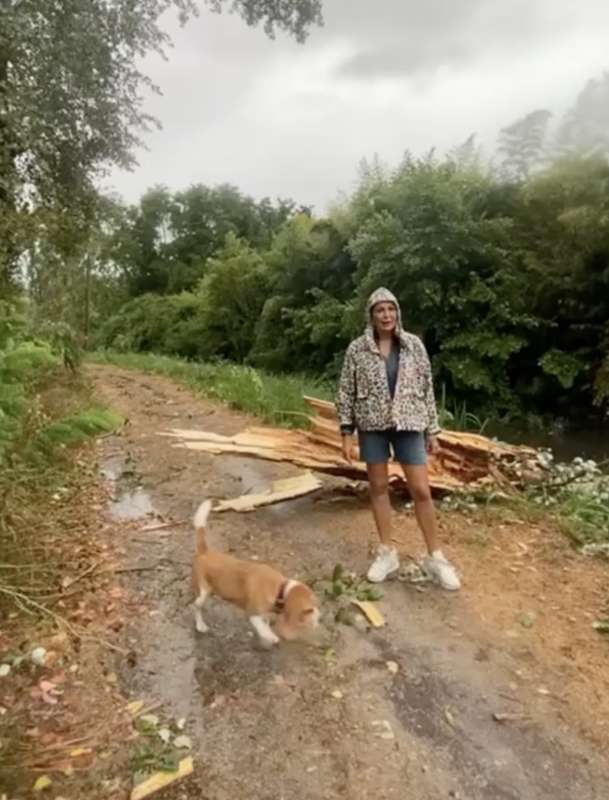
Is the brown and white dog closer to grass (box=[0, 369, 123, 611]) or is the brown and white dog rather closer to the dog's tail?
the dog's tail

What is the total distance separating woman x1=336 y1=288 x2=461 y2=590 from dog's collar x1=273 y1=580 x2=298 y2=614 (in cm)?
107

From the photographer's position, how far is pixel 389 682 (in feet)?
10.5

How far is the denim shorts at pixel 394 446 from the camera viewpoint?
4.17m

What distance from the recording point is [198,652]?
3.45 meters

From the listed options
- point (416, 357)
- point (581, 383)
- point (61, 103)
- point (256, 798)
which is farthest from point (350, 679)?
point (581, 383)

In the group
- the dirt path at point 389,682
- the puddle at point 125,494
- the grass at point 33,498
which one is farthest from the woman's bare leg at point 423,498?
the puddle at point 125,494

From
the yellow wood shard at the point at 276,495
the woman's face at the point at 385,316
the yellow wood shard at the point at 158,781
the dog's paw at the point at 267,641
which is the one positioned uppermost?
the woman's face at the point at 385,316

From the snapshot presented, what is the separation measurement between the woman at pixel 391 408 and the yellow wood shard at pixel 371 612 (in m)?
0.31

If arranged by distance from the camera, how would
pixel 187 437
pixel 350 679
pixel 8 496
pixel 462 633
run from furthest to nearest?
pixel 187 437, pixel 8 496, pixel 462 633, pixel 350 679

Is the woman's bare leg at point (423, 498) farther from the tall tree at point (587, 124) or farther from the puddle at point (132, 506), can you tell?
the tall tree at point (587, 124)

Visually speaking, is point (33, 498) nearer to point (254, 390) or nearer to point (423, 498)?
point (423, 498)

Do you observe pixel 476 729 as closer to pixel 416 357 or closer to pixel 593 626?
pixel 593 626

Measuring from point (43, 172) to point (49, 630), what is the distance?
8.08m

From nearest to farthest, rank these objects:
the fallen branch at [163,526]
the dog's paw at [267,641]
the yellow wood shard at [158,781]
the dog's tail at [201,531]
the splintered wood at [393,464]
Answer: the yellow wood shard at [158,781], the dog's paw at [267,641], the dog's tail at [201,531], the fallen branch at [163,526], the splintered wood at [393,464]
